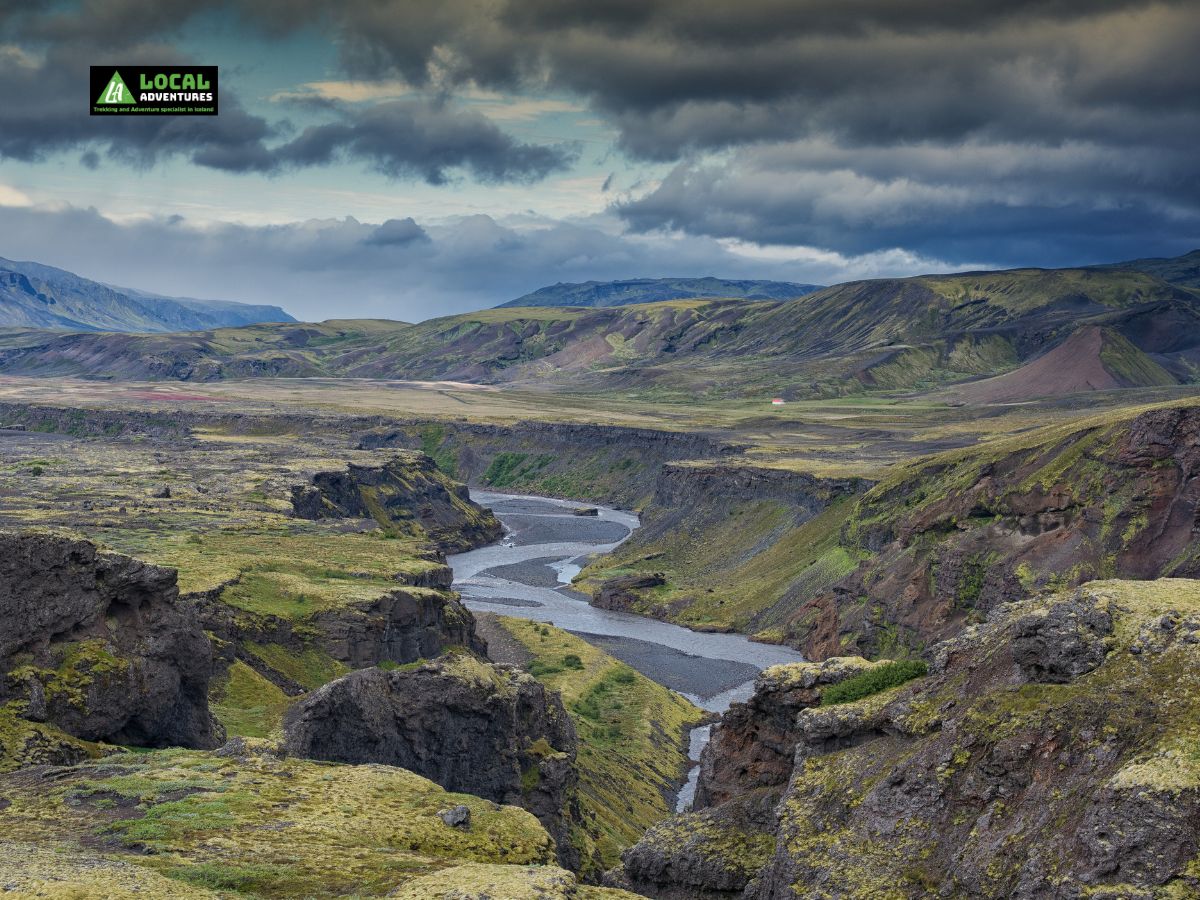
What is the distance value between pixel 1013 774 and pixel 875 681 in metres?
8.23

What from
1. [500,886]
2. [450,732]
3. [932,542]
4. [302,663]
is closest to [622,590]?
[932,542]

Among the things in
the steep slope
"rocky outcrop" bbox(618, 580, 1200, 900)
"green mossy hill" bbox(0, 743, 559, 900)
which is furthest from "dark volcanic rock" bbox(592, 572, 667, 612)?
"rocky outcrop" bbox(618, 580, 1200, 900)

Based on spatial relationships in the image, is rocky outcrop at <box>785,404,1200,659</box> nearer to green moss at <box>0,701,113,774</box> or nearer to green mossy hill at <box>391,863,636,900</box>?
green mossy hill at <box>391,863,636,900</box>

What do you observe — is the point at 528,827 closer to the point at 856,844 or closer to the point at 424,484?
the point at 856,844

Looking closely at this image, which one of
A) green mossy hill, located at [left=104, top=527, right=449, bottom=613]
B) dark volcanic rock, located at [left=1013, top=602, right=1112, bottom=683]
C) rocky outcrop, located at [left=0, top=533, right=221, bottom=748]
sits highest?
dark volcanic rock, located at [left=1013, top=602, right=1112, bottom=683]

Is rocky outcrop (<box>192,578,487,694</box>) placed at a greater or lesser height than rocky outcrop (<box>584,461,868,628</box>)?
greater

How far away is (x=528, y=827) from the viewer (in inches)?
1561

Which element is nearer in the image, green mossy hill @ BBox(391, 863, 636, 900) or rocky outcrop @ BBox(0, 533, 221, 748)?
green mossy hill @ BBox(391, 863, 636, 900)

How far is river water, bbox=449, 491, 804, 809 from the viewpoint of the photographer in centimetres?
10912

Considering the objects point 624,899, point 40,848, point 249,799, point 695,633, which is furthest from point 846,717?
point 695,633

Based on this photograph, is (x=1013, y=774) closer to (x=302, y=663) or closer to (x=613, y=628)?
(x=302, y=663)

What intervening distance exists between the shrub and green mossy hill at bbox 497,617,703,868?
20.7 metres

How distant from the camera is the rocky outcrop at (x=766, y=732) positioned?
39.8 meters

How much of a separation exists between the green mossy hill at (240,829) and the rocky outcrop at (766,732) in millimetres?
6662
